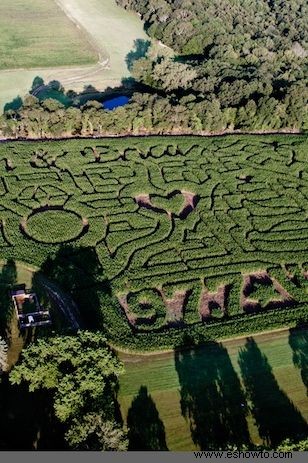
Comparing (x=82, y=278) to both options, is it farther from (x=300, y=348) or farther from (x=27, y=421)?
(x=300, y=348)

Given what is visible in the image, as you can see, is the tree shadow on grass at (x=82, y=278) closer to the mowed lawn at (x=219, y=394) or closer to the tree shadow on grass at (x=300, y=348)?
the mowed lawn at (x=219, y=394)

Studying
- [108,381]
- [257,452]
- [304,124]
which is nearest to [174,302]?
[108,381]

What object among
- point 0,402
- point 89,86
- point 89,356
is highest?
point 89,86

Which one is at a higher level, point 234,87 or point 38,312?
point 234,87

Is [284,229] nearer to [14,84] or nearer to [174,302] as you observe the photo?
[174,302]

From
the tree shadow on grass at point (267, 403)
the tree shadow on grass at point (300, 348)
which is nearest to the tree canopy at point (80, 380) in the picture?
the tree shadow on grass at point (267, 403)

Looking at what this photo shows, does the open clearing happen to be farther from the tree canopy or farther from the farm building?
the tree canopy

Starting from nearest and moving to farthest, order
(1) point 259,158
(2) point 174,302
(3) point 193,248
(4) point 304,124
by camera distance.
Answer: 1. (2) point 174,302
2. (3) point 193,248
3. (1) point 259,158
4. (4) point 304,124

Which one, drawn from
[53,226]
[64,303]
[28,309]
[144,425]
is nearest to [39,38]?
[53,226]
